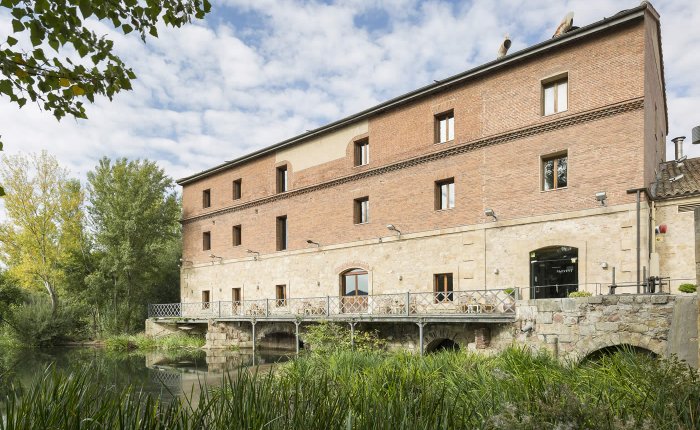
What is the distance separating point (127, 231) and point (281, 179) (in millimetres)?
11011

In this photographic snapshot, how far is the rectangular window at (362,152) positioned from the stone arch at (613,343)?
11.9 m

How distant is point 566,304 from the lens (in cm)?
1102

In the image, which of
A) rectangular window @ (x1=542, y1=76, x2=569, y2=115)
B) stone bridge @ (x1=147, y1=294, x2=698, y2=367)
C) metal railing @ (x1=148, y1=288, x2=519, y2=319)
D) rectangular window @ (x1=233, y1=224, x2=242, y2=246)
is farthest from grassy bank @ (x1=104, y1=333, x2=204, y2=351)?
rectangular window @ (x1=542, y1=76, x2=569, y2=115)

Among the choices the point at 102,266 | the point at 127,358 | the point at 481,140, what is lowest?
the point at 127,358

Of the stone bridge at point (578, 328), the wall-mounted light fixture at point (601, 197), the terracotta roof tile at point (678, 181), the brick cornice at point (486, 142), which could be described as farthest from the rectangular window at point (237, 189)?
the terracotta roof tile at point (678, 181)

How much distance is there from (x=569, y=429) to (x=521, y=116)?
13.8m

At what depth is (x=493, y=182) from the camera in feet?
52.4

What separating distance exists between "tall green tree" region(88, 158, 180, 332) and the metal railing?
8.97 feet

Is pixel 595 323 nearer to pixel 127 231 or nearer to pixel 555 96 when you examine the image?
pixel 555 96

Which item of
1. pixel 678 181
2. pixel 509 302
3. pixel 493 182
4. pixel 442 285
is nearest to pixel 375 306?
pixel 442 285

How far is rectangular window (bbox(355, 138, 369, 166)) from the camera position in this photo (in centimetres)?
2050

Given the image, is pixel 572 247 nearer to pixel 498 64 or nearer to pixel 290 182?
pixel 498 64

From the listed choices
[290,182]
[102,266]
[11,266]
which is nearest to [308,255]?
[290,182]

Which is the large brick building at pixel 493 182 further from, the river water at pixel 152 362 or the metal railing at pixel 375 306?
the river water at pixel 152 362
